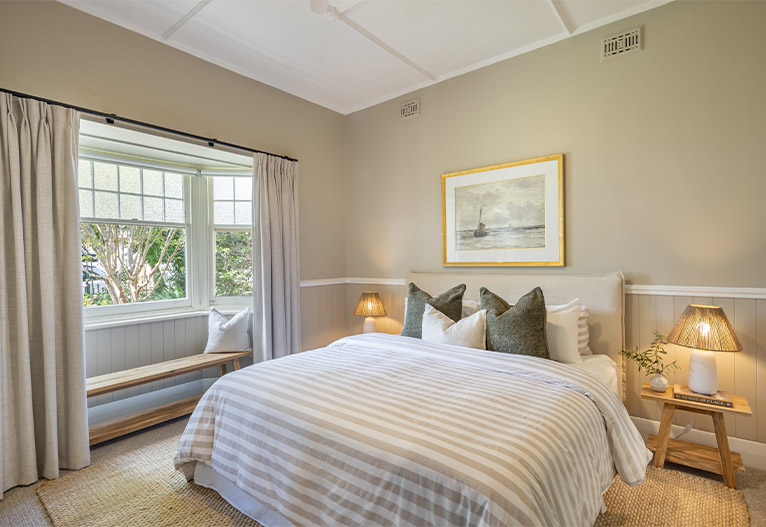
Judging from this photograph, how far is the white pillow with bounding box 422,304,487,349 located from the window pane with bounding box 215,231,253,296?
209 centimetres

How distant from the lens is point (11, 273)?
2.17 m

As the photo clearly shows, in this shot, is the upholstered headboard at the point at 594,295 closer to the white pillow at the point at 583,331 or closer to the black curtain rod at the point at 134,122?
the white pillow at the point at 583,331

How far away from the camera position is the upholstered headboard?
256 cm

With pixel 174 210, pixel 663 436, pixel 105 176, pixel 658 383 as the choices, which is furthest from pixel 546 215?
pixel 105 176

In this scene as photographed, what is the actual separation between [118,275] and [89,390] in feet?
3.80

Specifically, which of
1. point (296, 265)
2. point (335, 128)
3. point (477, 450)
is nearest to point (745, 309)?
point (477, 450)

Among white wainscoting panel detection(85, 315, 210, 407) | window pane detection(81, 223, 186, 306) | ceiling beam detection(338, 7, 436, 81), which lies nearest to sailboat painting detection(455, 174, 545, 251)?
ceiling beam detection(338, 7, 436, 81)

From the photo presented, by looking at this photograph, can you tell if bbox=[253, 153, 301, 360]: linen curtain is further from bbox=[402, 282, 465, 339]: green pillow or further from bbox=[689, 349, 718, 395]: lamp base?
bbox=[689, 349, 718, 395]: lamp base

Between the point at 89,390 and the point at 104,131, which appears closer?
the point at 89,390

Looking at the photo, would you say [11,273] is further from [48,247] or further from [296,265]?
[296,265]

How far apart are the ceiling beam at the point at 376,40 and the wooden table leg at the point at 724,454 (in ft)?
10.3

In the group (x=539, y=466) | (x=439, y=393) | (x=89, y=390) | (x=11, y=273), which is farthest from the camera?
(x=89, y=390)

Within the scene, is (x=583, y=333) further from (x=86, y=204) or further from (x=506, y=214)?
(x=86, y=204)

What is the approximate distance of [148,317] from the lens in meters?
3.28
